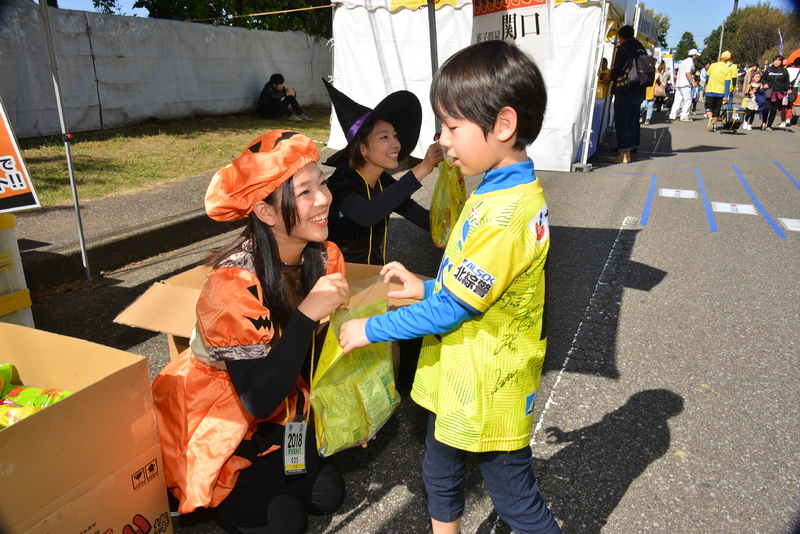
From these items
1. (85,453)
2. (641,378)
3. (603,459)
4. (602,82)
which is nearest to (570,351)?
(641,378)

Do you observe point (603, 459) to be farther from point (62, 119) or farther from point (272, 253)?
point (62, 119)

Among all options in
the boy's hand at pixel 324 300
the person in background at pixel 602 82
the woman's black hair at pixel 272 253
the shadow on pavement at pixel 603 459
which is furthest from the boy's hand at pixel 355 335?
the person in background at pixel 602 82

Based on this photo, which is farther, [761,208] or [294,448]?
[761,208]

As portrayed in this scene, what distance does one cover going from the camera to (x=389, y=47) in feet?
27.0

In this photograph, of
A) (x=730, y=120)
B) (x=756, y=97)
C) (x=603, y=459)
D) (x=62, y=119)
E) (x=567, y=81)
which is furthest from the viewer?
(x=756, y=97)

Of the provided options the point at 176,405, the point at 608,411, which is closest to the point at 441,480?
the point at 176,405

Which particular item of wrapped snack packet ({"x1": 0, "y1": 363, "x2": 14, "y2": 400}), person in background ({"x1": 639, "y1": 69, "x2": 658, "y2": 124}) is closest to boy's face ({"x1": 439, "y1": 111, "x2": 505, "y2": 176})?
wrapped snack packet ({"x1": 0, "y1": 363, "x2": 14, "y2": 400})

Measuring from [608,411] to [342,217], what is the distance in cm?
163

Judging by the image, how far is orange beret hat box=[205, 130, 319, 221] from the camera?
180cm

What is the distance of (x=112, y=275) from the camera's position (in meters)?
4.36

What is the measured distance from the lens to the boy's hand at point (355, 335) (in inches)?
60.5

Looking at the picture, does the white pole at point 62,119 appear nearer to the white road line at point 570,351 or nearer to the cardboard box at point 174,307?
the cardboard box at point 174,307

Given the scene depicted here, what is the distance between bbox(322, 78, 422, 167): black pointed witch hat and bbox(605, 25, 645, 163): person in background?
23.5 feet

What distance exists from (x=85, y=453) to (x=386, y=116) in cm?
203
